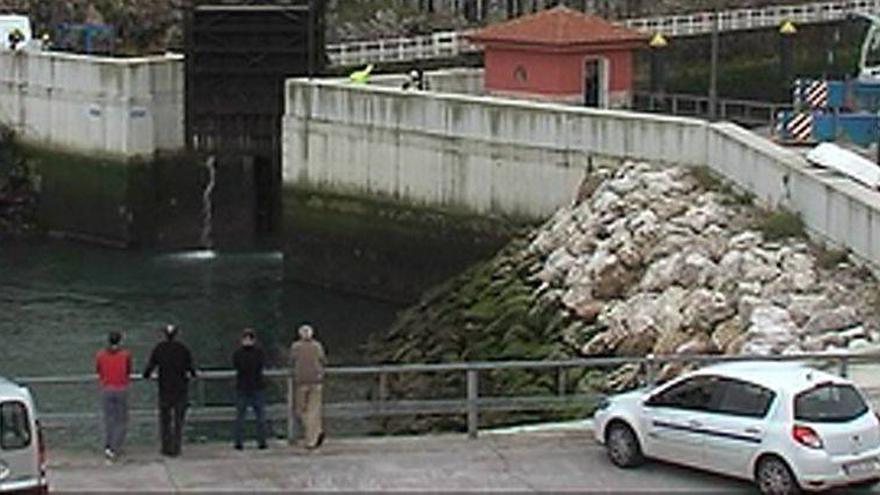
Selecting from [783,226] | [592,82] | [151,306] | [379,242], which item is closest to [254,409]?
[783,226]

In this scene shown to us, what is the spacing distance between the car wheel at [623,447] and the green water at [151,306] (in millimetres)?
18831

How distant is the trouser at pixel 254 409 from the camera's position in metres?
22.1

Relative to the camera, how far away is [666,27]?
69.8 metres

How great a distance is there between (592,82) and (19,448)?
32315mm

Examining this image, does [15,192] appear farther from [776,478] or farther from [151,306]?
[776,478]

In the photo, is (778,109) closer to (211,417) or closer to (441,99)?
(441,99)

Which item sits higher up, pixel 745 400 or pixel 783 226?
pixel 783 226

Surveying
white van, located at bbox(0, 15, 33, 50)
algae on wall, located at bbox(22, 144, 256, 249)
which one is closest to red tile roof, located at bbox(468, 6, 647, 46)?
algae on wall, located at bbox(22, 144, 256, 249)

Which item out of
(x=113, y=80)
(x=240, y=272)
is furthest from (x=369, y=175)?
(x=113, y=80)

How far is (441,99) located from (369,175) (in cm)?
324

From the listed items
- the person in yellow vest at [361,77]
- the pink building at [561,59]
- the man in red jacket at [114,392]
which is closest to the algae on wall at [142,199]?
the person in yellow vest at [361,77]

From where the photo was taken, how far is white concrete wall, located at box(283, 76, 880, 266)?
1443 inches

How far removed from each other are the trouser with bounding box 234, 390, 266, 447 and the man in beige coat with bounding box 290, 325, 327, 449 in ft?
1.62

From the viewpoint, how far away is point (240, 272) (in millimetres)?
51188
